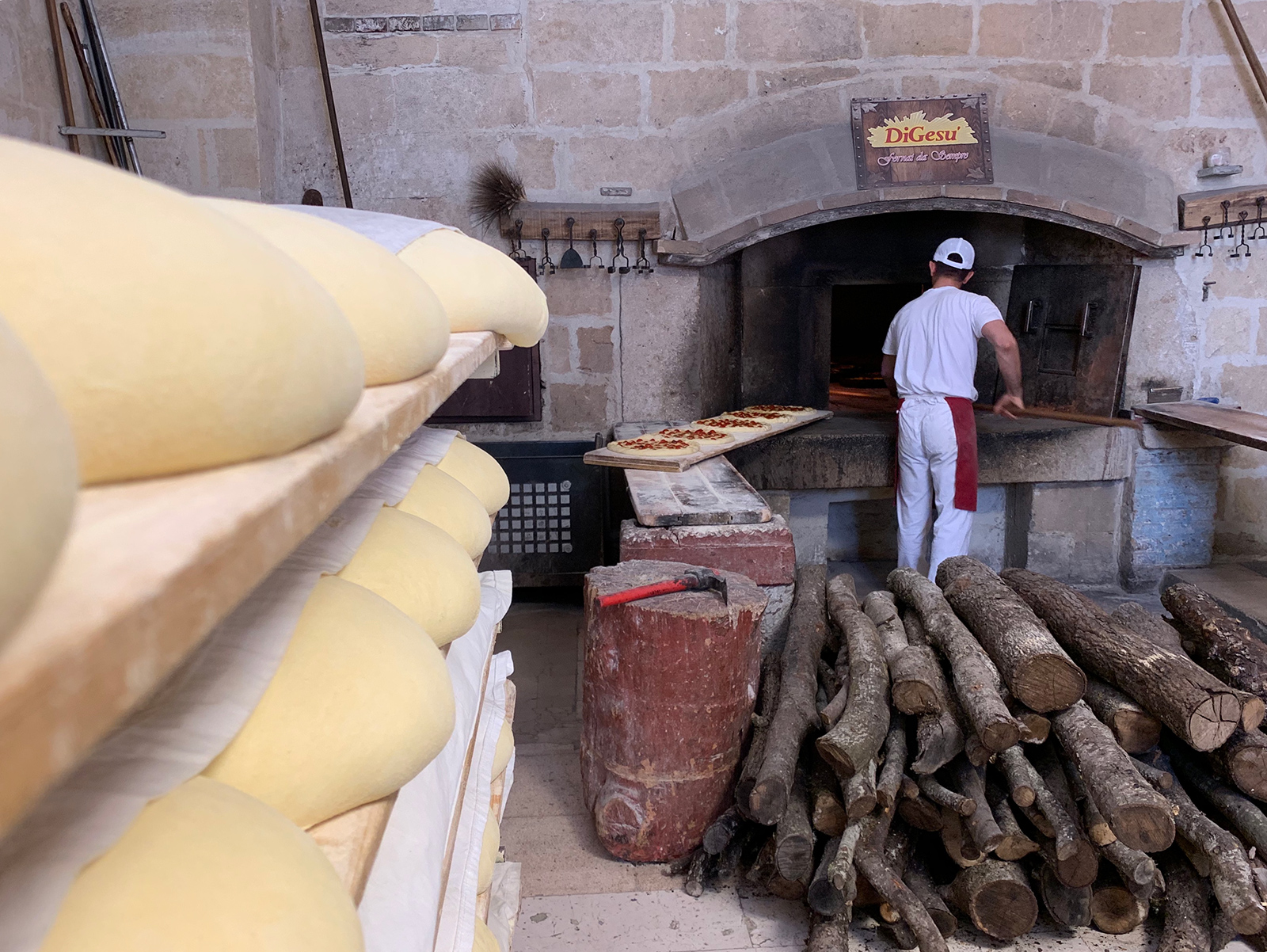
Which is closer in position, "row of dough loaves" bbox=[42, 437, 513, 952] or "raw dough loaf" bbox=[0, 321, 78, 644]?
"raw dough loaf" bbox=[0, 321, 78, 644]

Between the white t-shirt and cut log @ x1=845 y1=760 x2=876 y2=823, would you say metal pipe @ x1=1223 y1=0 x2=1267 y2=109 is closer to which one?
the white t-shirt

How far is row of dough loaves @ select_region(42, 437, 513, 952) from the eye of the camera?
602mm

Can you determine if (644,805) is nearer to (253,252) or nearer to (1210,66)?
(253,252)

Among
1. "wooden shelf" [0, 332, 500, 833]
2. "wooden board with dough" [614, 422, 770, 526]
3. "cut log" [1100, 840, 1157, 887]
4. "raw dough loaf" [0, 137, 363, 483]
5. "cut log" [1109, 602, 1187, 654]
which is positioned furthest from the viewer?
"wooden board with dough" [614, 422, 770, 526]

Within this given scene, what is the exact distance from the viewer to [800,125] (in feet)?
15.4

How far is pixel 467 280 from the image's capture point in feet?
5.15

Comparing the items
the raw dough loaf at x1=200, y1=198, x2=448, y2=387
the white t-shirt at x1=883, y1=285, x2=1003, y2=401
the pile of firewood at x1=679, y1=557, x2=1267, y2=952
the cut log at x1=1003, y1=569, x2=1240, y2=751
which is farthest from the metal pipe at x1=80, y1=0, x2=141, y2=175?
the cut log at x1=1003, y1=569, x2=1240, y2=751

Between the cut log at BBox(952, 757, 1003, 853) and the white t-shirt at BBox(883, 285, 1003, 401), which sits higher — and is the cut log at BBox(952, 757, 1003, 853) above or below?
below

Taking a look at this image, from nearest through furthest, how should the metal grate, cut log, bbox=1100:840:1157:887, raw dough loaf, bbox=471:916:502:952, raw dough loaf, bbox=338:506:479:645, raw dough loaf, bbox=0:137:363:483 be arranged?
raw dough loaf, bbox=0:137:363:483 → raw dough loaf, bbox=338:506:479:645 → raw dough loaf, bbox=471:916:502:952 → cut log, bbox=1100:840:1157:887 → the metal grate

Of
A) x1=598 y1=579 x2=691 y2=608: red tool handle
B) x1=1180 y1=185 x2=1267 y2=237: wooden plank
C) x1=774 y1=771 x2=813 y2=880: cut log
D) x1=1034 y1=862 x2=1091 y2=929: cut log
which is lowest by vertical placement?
x1=1034 y1=862 x2=1091 y2=929: cut log

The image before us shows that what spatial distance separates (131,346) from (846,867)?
2.18 meters

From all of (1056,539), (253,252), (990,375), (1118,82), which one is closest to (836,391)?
Answer: (990,375)

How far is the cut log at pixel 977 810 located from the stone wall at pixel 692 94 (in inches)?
113

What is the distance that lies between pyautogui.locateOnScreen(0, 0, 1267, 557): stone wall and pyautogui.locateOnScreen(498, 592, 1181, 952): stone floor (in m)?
2.48
